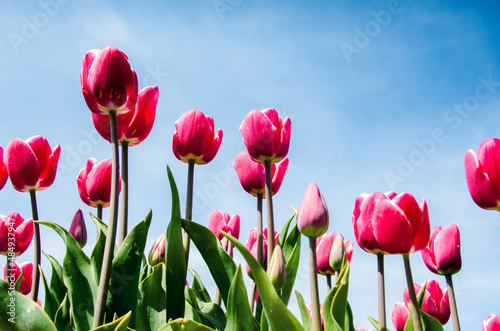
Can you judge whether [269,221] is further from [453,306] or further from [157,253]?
[453,306]

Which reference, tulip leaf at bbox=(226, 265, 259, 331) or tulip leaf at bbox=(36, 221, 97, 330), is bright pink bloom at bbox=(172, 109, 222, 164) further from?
tulip leaf at bbox=(226, 265, 259, 331)

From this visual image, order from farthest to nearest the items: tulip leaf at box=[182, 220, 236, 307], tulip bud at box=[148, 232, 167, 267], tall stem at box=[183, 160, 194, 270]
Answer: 1. tulip bud at box=[148, 232, 167, 267]
2. tall stem at box=[183, 160, 194, 270]
3. tulip leaf at box=[182, 220, 236, 307]

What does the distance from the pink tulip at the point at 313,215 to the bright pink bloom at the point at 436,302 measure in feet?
2.95

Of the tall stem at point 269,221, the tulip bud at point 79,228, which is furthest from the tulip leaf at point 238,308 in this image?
the tulip bud at point 79,228

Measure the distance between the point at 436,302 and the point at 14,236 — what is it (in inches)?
83.3

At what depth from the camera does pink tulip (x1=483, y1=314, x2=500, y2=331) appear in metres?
1.91

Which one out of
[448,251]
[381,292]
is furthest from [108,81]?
[448,251]

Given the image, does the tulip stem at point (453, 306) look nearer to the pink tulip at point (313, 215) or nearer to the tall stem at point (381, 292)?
the tall stem at point (381, 292)

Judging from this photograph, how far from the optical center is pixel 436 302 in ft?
7.02

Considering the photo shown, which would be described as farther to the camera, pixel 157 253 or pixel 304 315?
pixel 157 253

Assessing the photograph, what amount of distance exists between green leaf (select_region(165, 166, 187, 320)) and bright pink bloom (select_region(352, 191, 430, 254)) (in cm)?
66

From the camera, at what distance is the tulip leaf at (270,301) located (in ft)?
4.34

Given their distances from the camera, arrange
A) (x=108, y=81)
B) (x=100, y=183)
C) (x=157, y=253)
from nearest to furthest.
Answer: (x=108, y=81), (x=157, y=253), (x=100, y=183)

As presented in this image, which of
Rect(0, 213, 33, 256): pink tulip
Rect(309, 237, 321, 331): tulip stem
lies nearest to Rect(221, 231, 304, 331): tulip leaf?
Rect(309, 237, 321, 331): tulip stem
